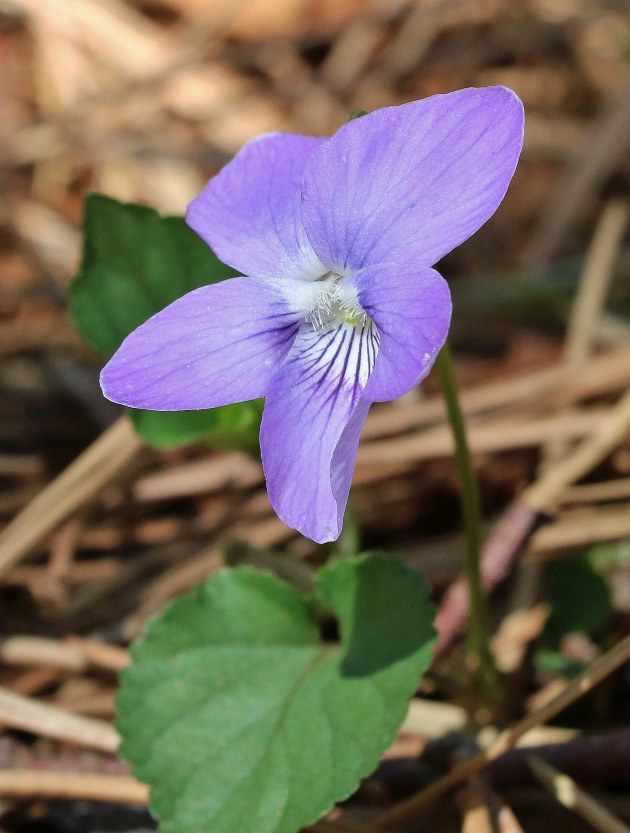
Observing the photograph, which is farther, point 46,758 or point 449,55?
point 449,55

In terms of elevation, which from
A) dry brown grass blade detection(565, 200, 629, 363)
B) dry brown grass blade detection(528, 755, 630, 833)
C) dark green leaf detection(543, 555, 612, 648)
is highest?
dry brown grass blade detection(565, 200, 629, 363)

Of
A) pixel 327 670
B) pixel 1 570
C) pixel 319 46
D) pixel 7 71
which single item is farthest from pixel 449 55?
pixel 327 670

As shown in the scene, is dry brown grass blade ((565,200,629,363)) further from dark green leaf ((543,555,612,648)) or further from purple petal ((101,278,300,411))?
purple petal ((101,278,300,411))

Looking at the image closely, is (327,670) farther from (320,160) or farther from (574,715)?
(320,160)

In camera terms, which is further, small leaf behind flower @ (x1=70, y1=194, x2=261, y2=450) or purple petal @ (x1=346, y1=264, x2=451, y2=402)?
small leaf behind flower @ (x1=70, y1=194, x2=261, y2=450)

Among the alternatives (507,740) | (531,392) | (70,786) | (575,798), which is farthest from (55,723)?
(531,392)

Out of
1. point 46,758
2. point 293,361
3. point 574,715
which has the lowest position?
point 574,715

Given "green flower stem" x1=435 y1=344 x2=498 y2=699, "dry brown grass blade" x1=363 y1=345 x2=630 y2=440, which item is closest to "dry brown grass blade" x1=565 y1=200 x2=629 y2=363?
"dry brown grass blade" x1=363 y1=345 x2=630 y2=440
